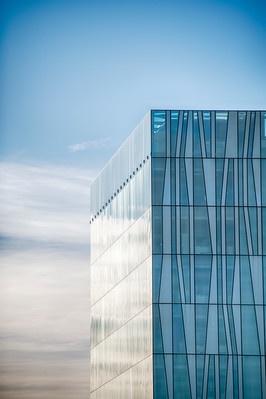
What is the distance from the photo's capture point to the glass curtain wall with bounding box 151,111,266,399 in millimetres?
88312

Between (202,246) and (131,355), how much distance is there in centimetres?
1274

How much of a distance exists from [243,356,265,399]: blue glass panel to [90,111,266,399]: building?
0.24ft

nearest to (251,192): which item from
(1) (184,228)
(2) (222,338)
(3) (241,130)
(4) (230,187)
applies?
(4) (230,187)

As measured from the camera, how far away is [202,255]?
89.7m

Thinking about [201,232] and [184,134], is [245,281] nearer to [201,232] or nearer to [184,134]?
[201,232]

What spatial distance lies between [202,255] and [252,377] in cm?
Answer: 965

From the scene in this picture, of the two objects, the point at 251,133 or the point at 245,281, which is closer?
the point at 245,281

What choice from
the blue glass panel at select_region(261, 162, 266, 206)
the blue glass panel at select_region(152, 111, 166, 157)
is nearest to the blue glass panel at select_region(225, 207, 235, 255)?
the blue glass panel at select_region(261, 162, 266, 206)

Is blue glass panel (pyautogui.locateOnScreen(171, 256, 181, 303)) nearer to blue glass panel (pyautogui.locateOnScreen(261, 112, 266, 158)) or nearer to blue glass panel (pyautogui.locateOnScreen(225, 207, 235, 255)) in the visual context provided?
blue glass panel (pyautogui.locateOnScreen(225, 207, 235, 255))

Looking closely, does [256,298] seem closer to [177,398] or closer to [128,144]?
[177,398]

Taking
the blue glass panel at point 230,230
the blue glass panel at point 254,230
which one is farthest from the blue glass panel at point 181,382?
the blue glass panel at point 254,230

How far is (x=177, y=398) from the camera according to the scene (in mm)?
87875

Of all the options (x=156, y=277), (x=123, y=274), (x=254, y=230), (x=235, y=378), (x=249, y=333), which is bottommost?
(x=235, y=378)

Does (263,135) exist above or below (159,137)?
→ above
